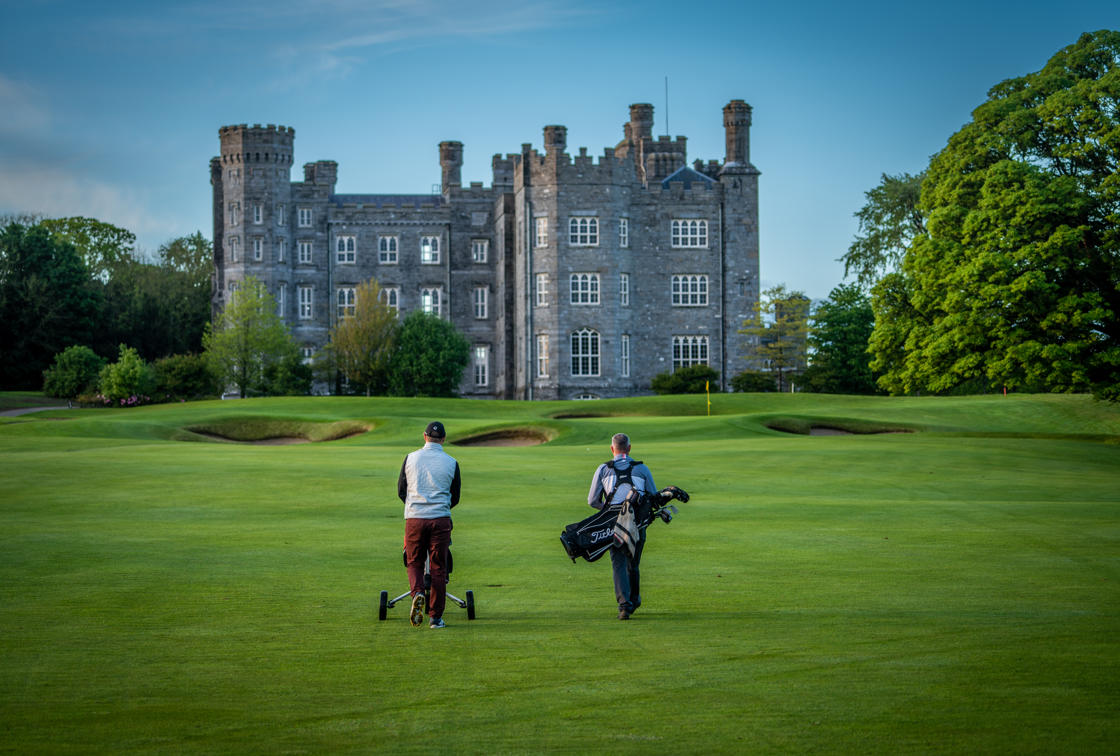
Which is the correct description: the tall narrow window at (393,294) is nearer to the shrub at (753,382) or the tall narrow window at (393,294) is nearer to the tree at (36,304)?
the tree at (36,304)

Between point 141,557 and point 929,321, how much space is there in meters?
32.2

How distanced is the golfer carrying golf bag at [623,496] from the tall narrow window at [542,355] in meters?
55.8

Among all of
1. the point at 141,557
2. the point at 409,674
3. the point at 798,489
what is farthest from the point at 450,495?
the point at 798,489

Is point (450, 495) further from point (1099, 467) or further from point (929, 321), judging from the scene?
point (929, 321)

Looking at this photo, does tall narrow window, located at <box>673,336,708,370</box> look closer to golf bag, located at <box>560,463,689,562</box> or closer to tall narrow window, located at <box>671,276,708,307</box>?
tall narrow window, located at <box>671,276,708,307</box>

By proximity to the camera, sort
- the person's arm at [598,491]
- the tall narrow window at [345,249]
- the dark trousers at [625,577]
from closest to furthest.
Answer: the dark trousers at [625,577] < the person's arm at [598,491] < the tall narrow window at [345,249]

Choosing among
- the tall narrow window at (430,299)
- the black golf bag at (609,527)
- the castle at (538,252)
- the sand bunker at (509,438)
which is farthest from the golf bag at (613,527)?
the tall narrow window at (430,299)

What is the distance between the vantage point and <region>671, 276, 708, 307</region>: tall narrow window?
7288 centimetres

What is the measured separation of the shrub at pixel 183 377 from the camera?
67.2 meters

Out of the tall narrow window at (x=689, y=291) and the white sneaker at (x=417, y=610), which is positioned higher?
the tall narrow window at (x=689, y=291)

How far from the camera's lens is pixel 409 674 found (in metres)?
10.3

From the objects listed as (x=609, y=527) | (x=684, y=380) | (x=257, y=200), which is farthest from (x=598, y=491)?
(x=257, y=200)

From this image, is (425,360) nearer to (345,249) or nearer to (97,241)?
(345,249)

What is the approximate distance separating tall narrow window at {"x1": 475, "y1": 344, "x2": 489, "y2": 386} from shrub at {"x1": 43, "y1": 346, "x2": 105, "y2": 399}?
2337cm
